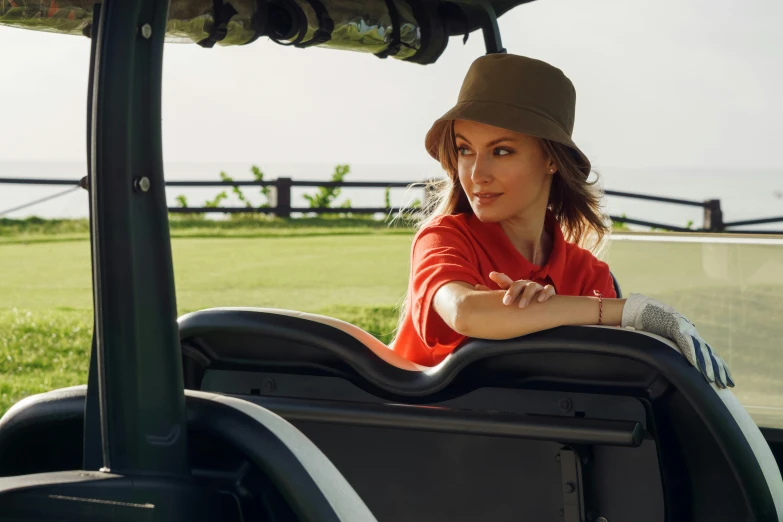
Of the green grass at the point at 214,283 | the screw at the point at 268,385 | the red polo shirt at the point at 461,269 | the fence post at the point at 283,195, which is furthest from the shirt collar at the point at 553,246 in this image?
the fence post at the point at 283,195

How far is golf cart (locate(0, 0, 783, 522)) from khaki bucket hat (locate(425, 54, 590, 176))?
248 mm

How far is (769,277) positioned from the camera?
2922mm

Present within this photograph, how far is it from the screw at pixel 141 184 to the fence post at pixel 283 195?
12608 mm

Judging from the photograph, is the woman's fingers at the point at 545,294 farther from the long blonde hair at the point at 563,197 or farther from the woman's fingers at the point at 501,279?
the long blonde hair at the point at 563,197

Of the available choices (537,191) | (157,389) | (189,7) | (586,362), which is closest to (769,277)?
(537,191)

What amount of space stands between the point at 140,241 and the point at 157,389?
0.17m

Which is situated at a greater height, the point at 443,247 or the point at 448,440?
the point at 443,247

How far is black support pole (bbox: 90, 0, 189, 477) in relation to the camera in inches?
45.2

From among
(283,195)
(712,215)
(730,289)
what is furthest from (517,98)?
(283,195)

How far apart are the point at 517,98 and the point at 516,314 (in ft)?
1.75

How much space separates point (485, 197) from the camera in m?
1.99

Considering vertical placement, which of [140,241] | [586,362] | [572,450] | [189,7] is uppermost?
[189,7]

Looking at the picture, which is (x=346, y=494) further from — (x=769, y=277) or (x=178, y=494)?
(x=769, y=277)

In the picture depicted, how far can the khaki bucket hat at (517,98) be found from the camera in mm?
1908
